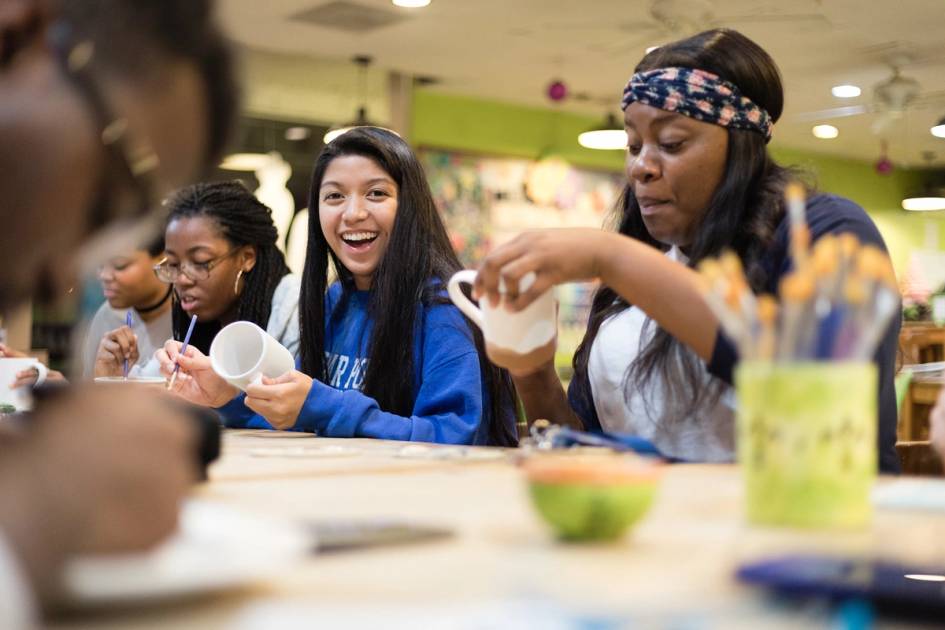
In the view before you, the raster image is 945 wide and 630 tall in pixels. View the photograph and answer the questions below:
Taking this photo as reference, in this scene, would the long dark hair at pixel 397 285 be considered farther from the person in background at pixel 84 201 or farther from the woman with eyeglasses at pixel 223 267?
the person in background at pixel 84 201

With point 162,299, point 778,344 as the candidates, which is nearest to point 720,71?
point 778,344

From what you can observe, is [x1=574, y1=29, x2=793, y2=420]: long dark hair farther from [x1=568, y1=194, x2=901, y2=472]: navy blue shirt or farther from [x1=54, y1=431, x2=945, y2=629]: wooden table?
[x1=54, y1=431, x2=945, y2=629]: wooden table

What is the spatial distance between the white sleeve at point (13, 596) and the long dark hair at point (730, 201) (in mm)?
1320

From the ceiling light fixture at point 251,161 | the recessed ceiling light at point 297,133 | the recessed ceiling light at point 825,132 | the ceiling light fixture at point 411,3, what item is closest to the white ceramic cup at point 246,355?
the ceiling light fixture at point 411,3

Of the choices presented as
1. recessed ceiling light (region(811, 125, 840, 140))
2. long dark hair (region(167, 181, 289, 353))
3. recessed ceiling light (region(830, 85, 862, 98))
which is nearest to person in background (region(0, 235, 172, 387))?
long dark hair (region(167, 181, 289, 353))

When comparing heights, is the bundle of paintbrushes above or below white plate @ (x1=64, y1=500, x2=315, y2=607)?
above

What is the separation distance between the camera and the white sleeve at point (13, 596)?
1.71ft

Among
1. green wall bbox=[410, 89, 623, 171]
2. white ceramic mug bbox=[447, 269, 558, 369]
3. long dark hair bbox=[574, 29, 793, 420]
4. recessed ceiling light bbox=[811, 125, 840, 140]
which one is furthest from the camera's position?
recessed ceiling light bbox=[811, 125, 840, 140]

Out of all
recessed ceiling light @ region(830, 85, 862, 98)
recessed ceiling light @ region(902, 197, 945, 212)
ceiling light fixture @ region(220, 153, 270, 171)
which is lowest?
ceiling light fixture @ region(220, 153, 270, 171)

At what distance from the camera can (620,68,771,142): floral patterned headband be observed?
179cm

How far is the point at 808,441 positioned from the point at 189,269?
7.29ft

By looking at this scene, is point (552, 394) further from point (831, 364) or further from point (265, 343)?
point (831, 364)

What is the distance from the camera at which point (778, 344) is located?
88 cm

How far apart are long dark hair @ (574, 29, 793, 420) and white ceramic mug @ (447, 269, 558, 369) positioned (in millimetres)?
294
